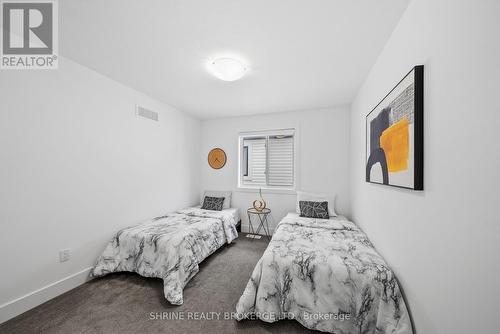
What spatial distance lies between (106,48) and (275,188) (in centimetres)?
320

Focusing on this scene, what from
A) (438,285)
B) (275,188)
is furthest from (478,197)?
(275,188)

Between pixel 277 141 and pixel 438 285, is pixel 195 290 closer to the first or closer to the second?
pixel 438 285

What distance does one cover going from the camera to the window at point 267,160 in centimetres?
389

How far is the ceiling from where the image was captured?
1351 millimetres

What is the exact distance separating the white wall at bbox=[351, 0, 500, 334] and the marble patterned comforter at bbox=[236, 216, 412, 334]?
0.57ft

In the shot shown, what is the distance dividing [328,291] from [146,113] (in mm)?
3283

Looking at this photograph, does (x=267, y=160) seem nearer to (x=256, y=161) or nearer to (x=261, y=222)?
(x=256, y=161)

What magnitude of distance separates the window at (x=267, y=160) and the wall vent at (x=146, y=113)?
1740mm

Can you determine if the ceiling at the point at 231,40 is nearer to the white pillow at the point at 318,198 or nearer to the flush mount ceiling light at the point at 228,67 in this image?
the flush mount ceiling light at the point at 228,67

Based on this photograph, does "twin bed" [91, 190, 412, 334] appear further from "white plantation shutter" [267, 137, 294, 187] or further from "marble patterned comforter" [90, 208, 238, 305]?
"white plantation shutter" [267, 137, 294, 187]

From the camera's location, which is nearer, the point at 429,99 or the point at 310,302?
the point at 429,99

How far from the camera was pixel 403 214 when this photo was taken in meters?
1.34

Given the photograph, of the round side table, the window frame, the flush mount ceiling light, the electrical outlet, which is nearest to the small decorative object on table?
the round side table

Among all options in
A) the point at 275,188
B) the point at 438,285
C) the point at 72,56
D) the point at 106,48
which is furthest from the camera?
the point at 275,188
